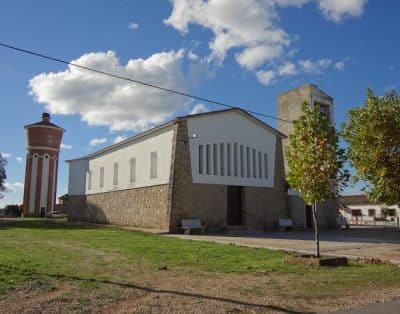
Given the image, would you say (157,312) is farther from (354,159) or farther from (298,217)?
(298,217)

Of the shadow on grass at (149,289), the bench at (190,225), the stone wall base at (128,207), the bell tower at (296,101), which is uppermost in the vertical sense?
the bell tower at (296,101)

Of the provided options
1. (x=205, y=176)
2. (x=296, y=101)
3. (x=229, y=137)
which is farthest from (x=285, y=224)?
(x=296, y=101)

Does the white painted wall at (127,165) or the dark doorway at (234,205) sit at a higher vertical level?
the white painted wall at (127,165)

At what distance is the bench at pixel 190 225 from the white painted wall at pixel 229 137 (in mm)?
2800

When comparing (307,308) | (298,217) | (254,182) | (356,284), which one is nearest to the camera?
(307,308)

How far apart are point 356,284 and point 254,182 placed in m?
22.6

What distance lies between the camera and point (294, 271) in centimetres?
1125

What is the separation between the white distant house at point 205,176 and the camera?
92.4ft

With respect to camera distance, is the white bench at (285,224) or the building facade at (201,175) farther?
the white bench at (285,224)

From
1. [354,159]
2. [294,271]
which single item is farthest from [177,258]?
[354,159]

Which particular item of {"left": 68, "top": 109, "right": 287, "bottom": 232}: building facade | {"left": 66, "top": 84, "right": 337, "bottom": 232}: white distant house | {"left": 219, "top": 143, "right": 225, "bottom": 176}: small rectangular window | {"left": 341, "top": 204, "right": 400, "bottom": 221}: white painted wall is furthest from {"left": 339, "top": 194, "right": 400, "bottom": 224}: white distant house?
{"left": 219, "top": 143, "right": 225, "bottom": 176}: small rectangular window

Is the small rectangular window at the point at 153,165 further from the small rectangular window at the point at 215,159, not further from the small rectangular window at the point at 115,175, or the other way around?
the small rectangular window at the point at 115,175

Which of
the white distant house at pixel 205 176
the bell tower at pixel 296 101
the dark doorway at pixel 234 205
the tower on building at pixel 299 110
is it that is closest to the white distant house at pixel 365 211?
the tower on building at pixel 299 110

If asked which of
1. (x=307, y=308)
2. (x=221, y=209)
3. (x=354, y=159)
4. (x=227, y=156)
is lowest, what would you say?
(x=307, y=308)
